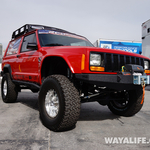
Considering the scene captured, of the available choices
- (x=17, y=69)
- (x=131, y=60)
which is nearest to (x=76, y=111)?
(x=131, y=60)

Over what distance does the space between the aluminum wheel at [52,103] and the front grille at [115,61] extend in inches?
37.8

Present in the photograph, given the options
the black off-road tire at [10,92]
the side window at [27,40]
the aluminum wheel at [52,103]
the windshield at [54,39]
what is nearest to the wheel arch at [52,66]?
the windshield at [54,39]

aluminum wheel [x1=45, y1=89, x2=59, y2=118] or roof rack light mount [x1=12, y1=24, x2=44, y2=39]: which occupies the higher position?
roof rack light mount [x1=12, y1=24, x2=44, y2=39]

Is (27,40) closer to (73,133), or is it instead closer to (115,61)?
(115,61)

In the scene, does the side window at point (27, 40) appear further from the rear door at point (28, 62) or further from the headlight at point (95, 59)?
the headlight at point (95, 59)

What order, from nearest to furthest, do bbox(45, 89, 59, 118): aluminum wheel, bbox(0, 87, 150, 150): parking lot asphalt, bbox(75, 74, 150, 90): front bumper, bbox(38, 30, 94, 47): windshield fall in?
bbox(0, 87, 150, 150): parking lot asphalt < bbox(75, 74, 150, 90): front bumper < bbox(45, 89, 59, 118): aluminum wheel < bbox(38, 30, 94, 47): windshield

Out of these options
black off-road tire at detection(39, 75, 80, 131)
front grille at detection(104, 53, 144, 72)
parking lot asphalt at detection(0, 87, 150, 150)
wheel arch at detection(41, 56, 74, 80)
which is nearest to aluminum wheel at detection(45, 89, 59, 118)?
black off-road tire at detection(39, 75, 80, 131)

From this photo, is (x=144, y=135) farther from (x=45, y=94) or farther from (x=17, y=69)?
(x=17, y=69)

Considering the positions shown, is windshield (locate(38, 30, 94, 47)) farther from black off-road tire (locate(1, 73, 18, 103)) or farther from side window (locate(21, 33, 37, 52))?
black off-road tire (locate(1, 73, 18, 103))

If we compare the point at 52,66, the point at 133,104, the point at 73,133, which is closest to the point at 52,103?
the point at 73,133

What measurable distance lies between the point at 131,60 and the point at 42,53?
1662mm

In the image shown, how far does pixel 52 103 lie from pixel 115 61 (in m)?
1.25

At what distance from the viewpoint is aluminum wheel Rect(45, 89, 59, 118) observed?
2.91 m

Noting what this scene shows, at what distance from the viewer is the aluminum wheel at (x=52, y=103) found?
2914 mm
